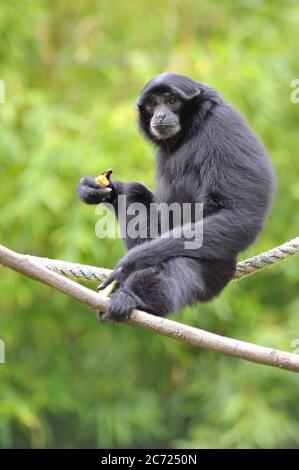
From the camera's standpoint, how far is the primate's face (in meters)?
5.68

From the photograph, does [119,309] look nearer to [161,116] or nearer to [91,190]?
[91,190]

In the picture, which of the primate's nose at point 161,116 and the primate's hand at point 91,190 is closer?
the primate's nose at point 161,116

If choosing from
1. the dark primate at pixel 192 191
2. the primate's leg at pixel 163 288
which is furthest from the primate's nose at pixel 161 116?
the primate's leg at pixel 163 288

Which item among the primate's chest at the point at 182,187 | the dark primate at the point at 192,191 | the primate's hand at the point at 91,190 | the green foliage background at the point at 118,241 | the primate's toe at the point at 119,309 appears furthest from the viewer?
the green foliage background at the point at 118,241

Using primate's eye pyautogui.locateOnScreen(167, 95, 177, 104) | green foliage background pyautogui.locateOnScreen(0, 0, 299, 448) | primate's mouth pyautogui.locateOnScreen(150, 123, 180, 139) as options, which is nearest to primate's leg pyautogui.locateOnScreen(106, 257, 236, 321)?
primate's mouth pyautogui.locateOnScreen(150, 123, 180, 139)

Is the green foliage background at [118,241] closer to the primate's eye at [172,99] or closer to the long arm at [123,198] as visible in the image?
the long arm at [123,198]

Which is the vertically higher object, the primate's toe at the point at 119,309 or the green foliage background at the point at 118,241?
the green foliage background at the point at 118,241

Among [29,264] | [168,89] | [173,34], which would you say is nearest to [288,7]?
[173,34]

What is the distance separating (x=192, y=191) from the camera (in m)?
5.61

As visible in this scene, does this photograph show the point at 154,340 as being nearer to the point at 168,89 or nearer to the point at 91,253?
the point at 91,253

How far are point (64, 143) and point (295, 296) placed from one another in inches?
162

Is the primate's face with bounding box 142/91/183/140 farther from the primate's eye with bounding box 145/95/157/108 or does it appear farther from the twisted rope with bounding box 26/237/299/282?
the twisted rope with bounding box 26/237/299/282

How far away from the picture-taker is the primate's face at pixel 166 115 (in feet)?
18.6

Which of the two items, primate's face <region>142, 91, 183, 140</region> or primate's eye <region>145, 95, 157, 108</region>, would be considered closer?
primate's face <region>142, 91, 183, 140</region>
